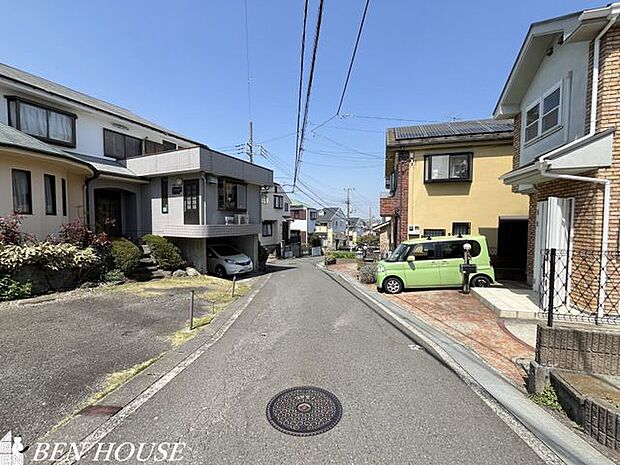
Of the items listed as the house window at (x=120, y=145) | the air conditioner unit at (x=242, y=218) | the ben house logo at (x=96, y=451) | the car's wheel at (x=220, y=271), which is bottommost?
the car's wheel at (x=220, y=271)

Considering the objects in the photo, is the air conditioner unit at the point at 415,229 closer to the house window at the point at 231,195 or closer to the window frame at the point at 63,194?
the house window at the point at 231,195

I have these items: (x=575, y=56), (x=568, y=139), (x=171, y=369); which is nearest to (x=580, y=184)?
(x=568, y=139)

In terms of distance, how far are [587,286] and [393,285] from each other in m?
4.72

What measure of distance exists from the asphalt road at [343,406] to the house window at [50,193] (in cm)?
889

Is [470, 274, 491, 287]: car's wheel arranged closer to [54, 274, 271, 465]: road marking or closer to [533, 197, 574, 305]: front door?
[533, 197, 574, 305]: front door

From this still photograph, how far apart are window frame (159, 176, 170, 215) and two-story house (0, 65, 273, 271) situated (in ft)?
0.15

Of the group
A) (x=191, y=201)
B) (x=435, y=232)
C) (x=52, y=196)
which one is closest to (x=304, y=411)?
(x=191, y=201)

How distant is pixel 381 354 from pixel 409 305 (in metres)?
3.74

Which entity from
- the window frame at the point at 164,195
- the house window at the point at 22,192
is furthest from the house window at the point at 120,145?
the house window at the point at 22,192

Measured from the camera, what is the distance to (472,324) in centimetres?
614

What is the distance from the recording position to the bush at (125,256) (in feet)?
34.2

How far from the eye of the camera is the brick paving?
448 centimetres

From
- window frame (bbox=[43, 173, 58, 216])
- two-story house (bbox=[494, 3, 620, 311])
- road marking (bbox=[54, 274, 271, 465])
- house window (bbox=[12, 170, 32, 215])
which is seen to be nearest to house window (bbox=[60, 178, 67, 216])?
window frame (bbox=[43, 173, 58, 216])

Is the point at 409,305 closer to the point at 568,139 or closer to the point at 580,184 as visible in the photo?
the point at 580,184
